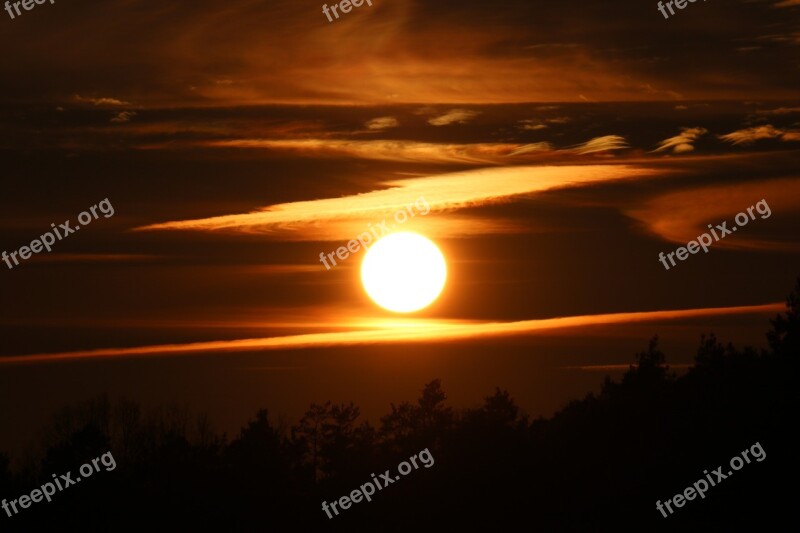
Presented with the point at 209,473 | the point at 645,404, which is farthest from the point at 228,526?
the point at 645,404

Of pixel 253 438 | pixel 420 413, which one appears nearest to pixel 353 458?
pixel 253 438

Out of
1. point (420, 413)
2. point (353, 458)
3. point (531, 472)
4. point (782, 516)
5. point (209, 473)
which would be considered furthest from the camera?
point (420, 413)

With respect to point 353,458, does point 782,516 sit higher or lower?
lower

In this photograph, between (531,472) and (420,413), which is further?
(420,413)

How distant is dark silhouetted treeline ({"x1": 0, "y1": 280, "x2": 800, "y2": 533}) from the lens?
5641 cm

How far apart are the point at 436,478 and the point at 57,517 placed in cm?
1878

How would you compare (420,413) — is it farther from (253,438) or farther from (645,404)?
(645,404)

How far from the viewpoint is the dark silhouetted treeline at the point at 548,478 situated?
56406 mm

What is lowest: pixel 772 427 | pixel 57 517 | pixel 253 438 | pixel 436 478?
pixel 772 427

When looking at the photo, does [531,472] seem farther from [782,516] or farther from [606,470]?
[782,516]

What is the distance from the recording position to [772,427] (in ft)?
190

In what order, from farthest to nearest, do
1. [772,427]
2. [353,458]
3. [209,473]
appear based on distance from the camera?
[353,458]
[209,473]
[772,427]

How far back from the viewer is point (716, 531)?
5378 centimetres

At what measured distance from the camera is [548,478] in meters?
60.8
